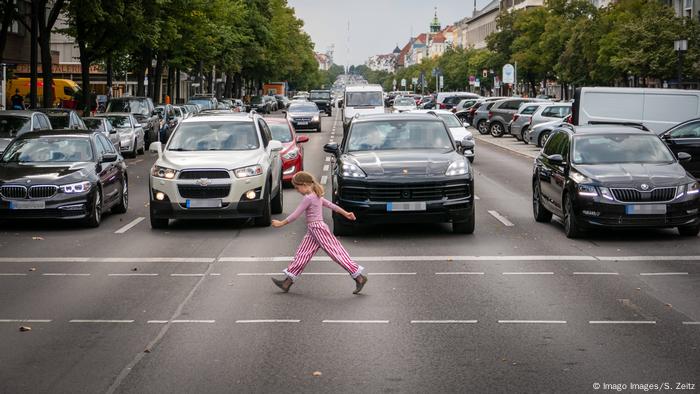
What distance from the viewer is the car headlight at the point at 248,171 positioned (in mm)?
16438

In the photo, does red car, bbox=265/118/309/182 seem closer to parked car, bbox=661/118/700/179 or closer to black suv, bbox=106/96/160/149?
parked car, bbox=661/118/700/179

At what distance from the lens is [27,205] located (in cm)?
1639

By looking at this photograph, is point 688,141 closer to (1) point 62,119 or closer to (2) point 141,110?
(1) point 62,119

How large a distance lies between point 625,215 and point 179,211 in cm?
634

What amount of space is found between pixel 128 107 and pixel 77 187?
26461mm

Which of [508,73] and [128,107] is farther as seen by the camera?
[508,73]

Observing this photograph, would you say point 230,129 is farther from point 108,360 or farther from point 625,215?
point 108,360

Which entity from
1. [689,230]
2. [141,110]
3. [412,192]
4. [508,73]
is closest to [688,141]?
[689,230]

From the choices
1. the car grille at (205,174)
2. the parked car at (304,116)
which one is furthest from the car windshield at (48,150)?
the parked car at (304,116)

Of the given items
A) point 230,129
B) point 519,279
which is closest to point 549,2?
point 230,129

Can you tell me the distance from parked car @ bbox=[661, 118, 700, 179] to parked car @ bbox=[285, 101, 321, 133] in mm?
30099

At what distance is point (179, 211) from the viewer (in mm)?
16312

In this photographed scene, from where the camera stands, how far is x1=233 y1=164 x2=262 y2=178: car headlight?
1644cm

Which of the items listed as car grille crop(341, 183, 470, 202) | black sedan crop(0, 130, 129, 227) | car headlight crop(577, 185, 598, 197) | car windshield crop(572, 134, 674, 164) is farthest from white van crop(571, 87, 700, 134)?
car grille crop(341, 183, 470, 202)
